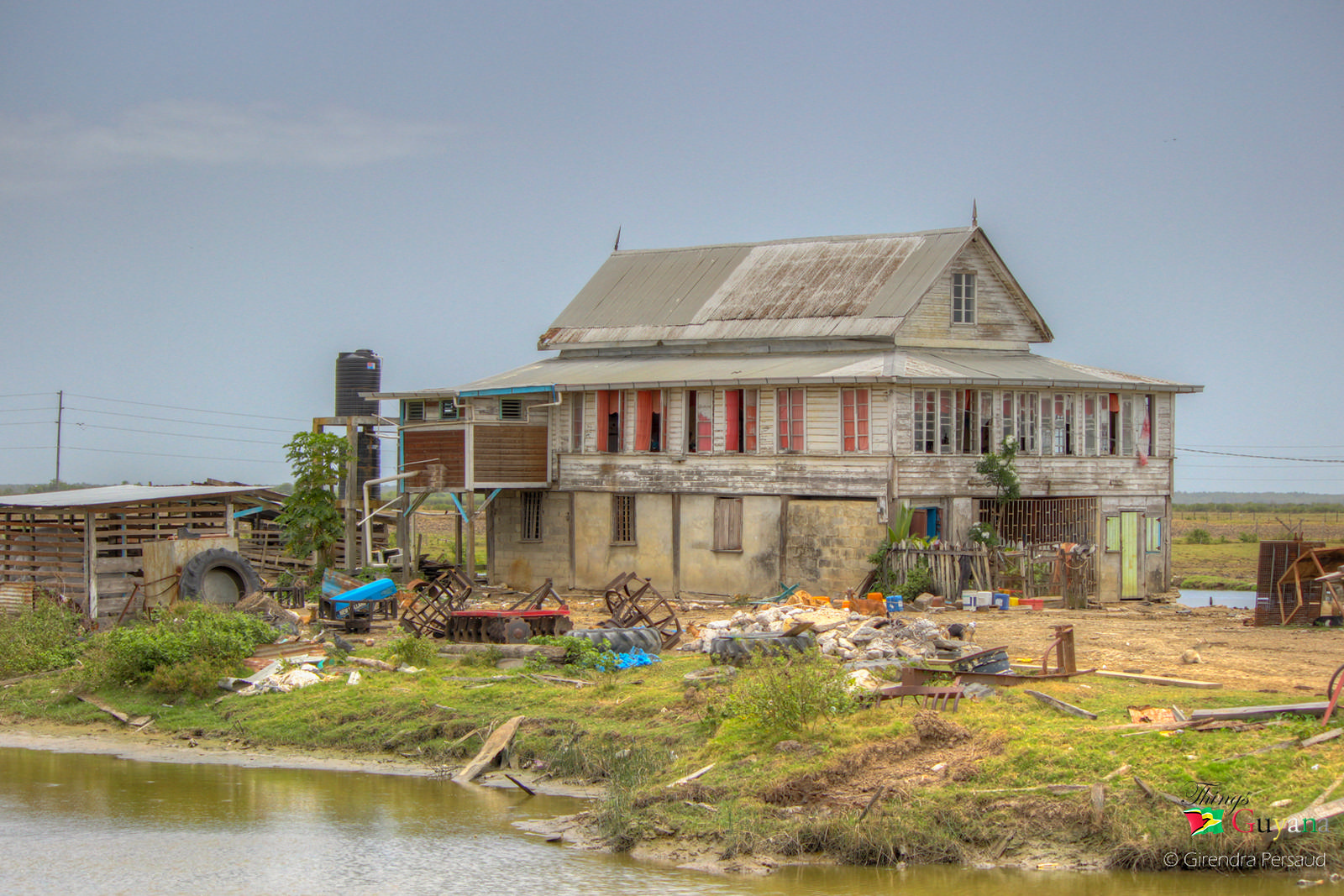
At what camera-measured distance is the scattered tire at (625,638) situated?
834 inches

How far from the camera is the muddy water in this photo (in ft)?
41.7

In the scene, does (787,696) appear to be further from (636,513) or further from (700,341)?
(700,341)

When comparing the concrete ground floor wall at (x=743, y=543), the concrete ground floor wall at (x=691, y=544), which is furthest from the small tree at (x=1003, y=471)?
the concrete ground floor wall at (x=691, y=544)

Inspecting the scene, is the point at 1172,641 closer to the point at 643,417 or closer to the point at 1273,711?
the point at 1273,711

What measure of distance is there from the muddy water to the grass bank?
434mm

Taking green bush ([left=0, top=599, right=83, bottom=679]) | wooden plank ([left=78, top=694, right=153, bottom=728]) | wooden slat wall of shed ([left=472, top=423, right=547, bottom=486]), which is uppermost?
wooden slat wall of shed ([left=472, top=423, right=547, bottom=486])

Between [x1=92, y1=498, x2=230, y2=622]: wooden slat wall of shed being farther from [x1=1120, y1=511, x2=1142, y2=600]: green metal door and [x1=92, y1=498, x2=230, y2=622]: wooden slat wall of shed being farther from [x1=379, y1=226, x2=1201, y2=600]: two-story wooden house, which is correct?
[x1=1120, y1=511, x2=1142, y2=600]: green metal door

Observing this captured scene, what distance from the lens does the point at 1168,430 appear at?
3369 centimetres

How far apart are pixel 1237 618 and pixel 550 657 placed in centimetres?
1423

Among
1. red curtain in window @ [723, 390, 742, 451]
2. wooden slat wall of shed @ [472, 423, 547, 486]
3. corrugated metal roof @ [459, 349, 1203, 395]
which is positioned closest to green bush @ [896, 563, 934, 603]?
corrugated metal roof @ [459, 349, 1203, 395]

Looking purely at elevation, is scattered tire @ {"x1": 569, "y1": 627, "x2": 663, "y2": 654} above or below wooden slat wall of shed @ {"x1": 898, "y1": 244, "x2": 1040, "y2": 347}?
below

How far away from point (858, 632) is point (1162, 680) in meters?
4.79

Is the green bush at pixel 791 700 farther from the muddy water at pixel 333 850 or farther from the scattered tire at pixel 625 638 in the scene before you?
the scattered tire at pixel 625 638

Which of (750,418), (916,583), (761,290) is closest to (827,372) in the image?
(750,418)
